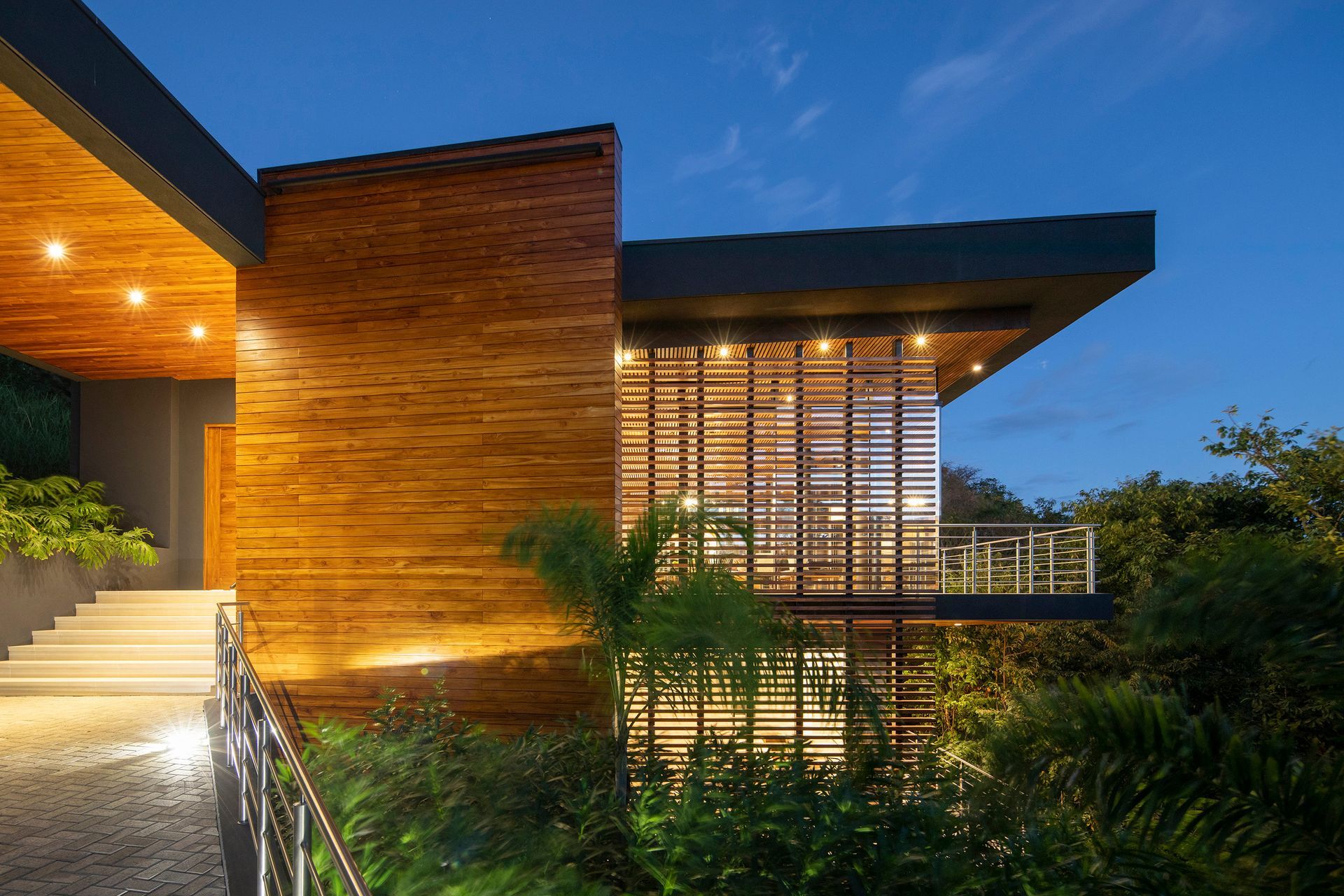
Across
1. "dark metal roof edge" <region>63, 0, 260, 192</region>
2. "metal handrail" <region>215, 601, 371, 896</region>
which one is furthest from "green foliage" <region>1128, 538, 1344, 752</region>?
"dark metal roof edge" <region>63, 0, 260, 192</region>

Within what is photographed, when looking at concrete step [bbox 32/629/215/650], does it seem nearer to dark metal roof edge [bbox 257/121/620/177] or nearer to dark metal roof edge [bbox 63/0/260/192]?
dark metal roof edge [bbox 63/0/260/192]

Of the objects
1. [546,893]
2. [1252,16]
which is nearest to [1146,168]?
[1252,16]

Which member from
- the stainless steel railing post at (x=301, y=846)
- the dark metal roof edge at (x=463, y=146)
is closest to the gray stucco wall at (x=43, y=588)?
the dark metal roof edge at (x=463, y=146)

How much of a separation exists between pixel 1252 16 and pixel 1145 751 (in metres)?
78.9

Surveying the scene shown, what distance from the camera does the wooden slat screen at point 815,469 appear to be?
7074 millimetres

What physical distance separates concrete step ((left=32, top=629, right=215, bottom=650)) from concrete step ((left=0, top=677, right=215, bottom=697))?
2.39 ft

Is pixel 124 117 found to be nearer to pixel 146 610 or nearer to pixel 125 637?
pixel 125 637

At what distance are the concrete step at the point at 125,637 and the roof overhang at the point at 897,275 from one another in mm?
5130

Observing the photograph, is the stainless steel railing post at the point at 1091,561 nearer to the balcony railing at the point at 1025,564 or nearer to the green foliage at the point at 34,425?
the balcony railing at the point at 1025,564

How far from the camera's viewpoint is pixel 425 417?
607 cm

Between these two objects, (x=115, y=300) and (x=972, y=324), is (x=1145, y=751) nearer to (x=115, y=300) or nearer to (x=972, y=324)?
(x=972, y=324)

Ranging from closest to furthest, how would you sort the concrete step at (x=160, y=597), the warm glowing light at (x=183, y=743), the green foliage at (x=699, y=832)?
the green foliage at (x=699, y=832), the warm glowing light at (x=183, y=743), the concrete step at (x=160, y=597)

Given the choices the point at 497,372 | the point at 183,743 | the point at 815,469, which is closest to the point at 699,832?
the point at 183,743

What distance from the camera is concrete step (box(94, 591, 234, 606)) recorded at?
26.9ft
